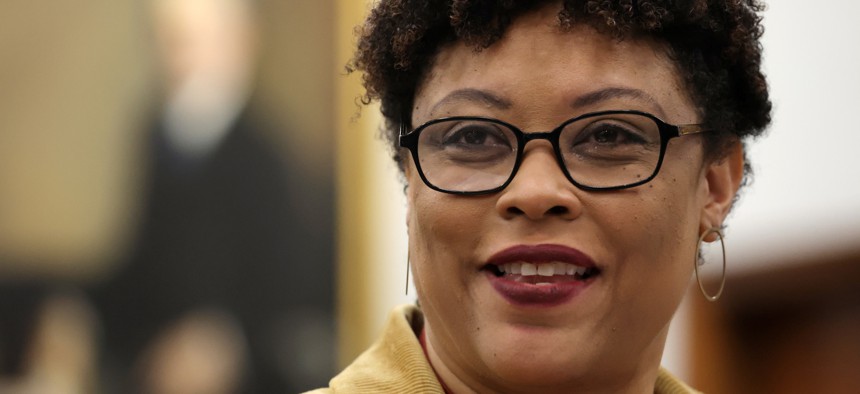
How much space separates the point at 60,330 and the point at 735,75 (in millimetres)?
3310

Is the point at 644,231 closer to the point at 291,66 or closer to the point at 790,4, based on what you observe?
the point at 790,4

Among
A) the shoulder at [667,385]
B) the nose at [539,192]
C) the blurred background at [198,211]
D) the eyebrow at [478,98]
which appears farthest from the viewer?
the blurred background at [198,211]

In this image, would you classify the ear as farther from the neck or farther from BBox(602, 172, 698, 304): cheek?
the neck

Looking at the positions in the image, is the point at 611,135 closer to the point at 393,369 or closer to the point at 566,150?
the point at 566,150

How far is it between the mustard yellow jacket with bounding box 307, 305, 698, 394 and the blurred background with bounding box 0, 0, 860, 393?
238 cm

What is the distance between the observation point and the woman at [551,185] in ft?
6.63

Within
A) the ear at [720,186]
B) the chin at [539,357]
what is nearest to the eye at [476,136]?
the chin at [539,357]

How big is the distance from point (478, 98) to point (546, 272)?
1.06 ft

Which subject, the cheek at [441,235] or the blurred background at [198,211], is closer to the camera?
the cheek at [441,235]

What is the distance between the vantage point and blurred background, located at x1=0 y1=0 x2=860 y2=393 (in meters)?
4.80

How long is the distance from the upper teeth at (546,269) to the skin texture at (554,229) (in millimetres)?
36

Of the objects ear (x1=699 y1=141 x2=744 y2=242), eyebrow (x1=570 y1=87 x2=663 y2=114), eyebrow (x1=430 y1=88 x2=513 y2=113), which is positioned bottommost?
ear (x1=699 y1=141 x2=744 y2=242)

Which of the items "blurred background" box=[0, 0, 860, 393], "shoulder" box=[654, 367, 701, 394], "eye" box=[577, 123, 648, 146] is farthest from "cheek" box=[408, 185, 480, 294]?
"blurred background" box=[0, 0, 860, 393]

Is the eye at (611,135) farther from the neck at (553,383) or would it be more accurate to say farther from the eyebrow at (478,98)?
the neck at (553,383)
